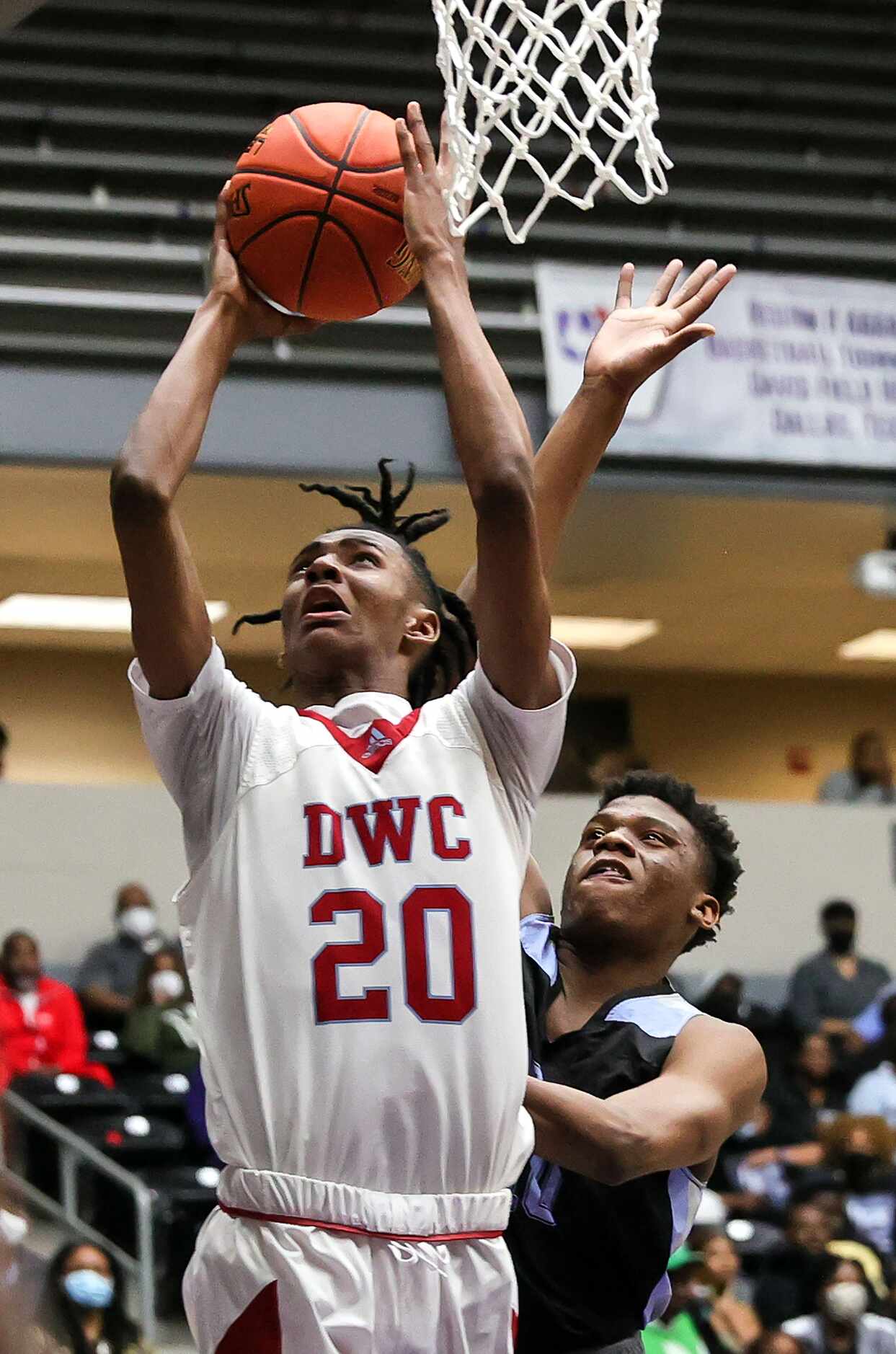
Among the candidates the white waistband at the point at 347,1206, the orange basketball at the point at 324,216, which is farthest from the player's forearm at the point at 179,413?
the white waistband at the point at 347,1206

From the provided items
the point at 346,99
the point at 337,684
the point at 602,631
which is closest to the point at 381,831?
the point at 337,684

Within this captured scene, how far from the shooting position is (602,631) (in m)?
13.4

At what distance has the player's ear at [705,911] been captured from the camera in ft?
10.9

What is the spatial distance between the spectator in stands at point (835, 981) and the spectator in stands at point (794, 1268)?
169cm

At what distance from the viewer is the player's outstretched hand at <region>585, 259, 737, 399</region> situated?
2906 mm

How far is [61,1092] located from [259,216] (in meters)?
5.99

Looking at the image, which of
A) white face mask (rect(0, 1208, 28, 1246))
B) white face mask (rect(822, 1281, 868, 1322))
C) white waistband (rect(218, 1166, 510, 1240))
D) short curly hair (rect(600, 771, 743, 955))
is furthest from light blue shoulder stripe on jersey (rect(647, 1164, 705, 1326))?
white face mask (rect(822, 1281, 868, 1322))

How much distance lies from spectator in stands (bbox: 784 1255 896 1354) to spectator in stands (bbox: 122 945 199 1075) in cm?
269

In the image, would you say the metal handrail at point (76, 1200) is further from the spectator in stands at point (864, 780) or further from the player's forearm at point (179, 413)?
the spectator in stands at point (864, 780)

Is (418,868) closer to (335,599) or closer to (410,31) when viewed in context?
(335,599)

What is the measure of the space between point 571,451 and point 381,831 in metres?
0.73

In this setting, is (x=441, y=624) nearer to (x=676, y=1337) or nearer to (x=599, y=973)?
(x=599, y=973)

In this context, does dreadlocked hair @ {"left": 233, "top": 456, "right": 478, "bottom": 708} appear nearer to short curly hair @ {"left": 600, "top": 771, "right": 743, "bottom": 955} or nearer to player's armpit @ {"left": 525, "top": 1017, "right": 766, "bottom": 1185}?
short curly hair @ {"left": 600, "top": 771, "right": 743, "bottom": 955}

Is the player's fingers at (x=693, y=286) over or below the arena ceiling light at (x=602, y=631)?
below
